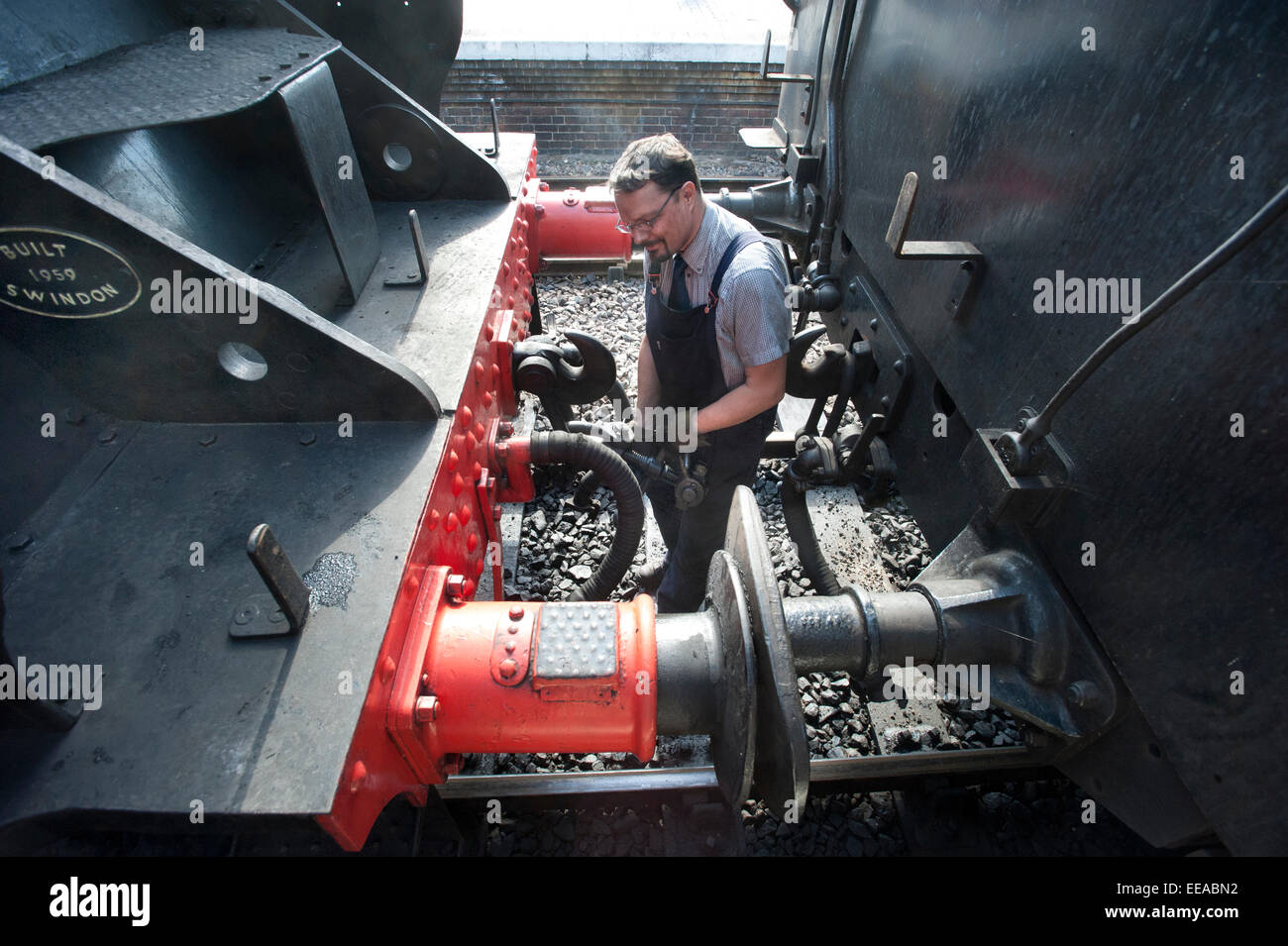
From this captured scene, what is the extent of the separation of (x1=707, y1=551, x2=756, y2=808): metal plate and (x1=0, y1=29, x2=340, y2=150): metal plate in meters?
2.07

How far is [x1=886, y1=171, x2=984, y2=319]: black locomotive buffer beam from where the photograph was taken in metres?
1.71

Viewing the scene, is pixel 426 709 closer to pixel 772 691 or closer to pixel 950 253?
pixel 772 691

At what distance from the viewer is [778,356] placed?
2307 millimetres

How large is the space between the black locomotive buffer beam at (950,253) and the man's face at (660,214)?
77 cm

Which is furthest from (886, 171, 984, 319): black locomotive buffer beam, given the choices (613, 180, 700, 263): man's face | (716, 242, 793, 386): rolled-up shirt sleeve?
(613, 180, 700, 263): man's face

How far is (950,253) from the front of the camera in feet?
6.17

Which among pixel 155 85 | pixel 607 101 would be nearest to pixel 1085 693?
pixel 155 85

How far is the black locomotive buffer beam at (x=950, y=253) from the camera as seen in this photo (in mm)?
1708

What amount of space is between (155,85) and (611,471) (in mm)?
1984

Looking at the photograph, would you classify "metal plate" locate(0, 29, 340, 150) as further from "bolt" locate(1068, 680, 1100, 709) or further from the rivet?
"bolt" locate(1068, 680, 1100, 709)

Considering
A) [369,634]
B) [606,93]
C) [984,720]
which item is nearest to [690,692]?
[369,634]

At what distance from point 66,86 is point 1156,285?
3108 mm

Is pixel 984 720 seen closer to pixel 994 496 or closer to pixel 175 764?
pixel 994 496
